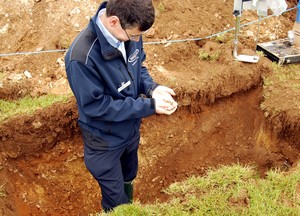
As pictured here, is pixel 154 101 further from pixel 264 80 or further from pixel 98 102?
pixel 264 80

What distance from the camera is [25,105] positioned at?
14.9ft

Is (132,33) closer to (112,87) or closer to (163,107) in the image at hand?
(112,87)

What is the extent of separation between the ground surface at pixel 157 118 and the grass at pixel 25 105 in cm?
9

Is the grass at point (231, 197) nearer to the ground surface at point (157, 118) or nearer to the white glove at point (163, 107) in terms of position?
the white glove at point (163, 107)

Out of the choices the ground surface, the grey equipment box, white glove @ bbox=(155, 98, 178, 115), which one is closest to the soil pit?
the ground surface

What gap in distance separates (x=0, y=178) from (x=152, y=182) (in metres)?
1.90

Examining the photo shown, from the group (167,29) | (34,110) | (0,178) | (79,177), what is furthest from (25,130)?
(167,29)

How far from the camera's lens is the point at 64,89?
473 centimetres

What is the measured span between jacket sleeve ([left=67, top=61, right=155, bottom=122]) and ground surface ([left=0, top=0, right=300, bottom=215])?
1655mm

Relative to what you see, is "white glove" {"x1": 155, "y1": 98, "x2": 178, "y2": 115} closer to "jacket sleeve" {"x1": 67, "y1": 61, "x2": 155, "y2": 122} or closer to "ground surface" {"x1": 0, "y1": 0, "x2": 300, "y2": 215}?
"jacket sleeve" {"x1": 67, "y1": 61, "x2": 155, "y2": 122}

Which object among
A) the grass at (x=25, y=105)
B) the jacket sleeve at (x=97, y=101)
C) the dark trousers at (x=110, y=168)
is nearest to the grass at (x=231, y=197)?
the dark trousers at (x=110, y=168)

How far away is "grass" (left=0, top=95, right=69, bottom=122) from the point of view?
14.4 ft

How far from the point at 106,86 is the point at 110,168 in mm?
804

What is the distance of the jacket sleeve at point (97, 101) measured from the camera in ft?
8.89
